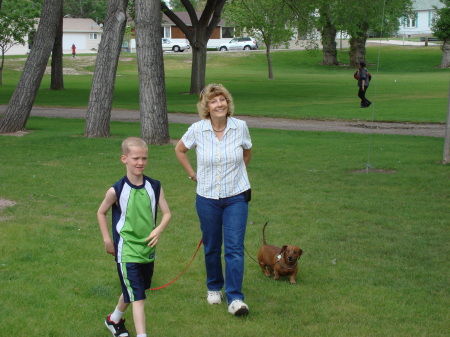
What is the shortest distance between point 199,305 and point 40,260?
2073 millimetres

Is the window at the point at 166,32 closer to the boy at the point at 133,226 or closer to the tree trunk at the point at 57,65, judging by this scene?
the tree trunk at the point at 57,65

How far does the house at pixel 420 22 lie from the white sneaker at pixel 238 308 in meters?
99.4

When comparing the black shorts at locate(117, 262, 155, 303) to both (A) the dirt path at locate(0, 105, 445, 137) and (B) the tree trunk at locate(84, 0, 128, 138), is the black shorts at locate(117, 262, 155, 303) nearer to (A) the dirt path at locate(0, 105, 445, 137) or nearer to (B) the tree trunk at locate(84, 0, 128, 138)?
(B) the tree trunk at locate(84, 0, 128, 138)

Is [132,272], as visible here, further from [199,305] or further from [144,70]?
[144,70]

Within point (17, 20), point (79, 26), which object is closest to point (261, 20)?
point (17, 20)

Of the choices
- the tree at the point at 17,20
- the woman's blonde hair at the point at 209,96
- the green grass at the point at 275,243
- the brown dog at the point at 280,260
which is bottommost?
the green grass at the point at 275,243

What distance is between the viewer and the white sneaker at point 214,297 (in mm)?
6004

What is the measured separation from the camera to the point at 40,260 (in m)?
→ 7.24

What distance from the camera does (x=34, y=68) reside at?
19.4 meters

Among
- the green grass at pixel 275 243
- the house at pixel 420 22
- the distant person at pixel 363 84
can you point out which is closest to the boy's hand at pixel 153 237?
the green grass at pixel 275 243

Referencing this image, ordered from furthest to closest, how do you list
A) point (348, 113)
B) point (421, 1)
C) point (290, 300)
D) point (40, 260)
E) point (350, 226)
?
point (421, 1)
point (348, 113)
point (350, 226)
point (40, 260)
point (290, 300)

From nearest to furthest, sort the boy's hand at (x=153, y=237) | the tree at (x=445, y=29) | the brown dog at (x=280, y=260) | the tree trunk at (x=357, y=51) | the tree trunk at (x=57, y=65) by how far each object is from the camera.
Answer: the boy's hand at (x=153, y=237) → the brown dog at (x=280, y=260) → the tree trunk at (x=57, y=65) → the tree at (x=445, y=29) → the tree trunk at (x=357, y=51)

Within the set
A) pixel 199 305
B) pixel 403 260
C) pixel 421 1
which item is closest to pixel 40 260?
pixel 199 305

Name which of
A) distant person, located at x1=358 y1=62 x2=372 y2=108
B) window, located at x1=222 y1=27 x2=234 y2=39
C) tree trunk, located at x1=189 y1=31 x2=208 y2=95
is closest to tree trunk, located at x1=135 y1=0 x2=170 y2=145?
distant person, located at x1=358 y1=62 x2=372 y2=108
